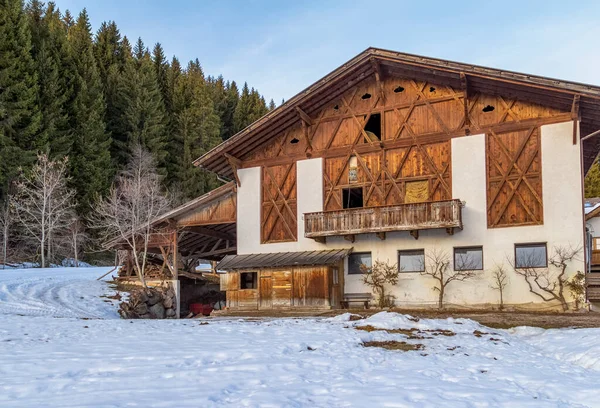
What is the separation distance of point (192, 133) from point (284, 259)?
47152mm

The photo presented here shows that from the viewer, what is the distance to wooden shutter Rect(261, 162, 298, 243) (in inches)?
1108

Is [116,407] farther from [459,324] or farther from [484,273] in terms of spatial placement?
[484,273]

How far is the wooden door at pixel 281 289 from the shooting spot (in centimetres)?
2648

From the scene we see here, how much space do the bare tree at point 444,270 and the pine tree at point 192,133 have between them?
4511 centimetres

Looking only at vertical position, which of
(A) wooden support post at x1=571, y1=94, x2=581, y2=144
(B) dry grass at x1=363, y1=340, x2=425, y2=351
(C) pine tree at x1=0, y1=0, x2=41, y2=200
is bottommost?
(B) dry grass at x1=363, y1=340, x2=425, y2=351

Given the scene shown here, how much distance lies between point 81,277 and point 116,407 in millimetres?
30592

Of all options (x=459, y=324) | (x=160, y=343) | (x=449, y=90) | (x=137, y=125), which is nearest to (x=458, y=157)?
(x=449, y=90)

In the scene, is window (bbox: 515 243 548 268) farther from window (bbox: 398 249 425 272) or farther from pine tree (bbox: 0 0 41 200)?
pine tree (bbox: 0 0 41 200)

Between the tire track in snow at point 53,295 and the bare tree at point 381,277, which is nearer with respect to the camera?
the tire track in snow at point 53,295

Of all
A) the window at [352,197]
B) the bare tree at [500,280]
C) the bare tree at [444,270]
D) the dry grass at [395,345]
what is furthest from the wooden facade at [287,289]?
the dry grass at [395,345]

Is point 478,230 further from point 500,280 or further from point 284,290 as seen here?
point 284,290

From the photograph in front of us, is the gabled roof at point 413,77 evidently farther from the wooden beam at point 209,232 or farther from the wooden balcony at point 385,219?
the wooden balcony at point 385,219

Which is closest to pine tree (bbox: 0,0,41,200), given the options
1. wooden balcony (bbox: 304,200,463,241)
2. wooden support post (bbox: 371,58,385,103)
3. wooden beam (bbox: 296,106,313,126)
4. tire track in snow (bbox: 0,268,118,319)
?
tire track in snow (bbox: 0,268,118,319)

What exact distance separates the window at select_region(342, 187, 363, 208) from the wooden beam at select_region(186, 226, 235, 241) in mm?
9282
